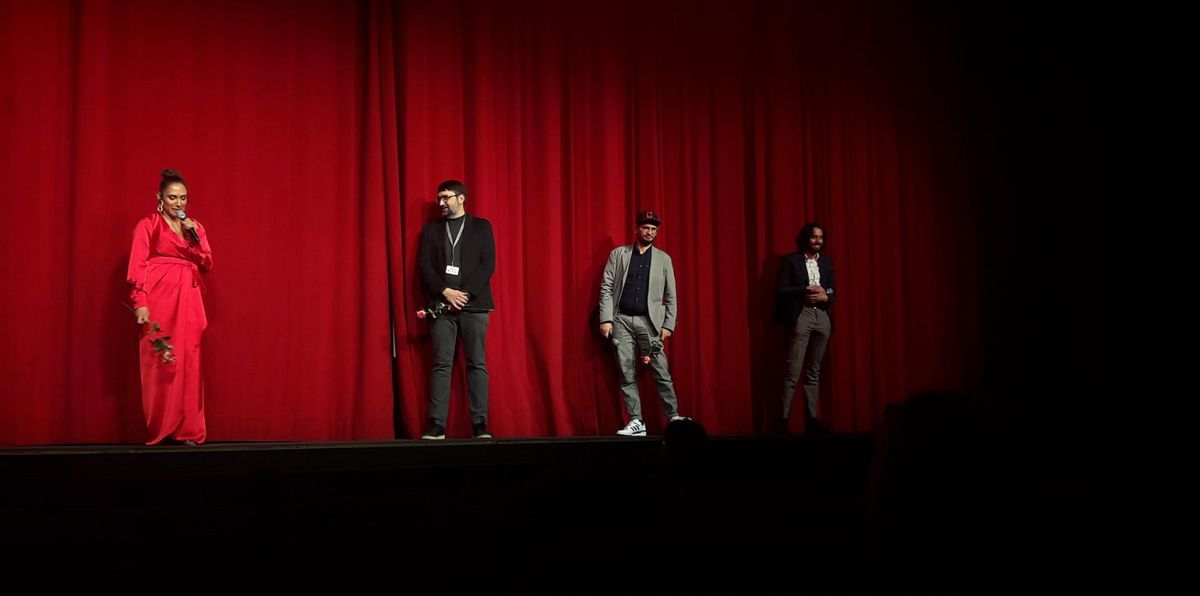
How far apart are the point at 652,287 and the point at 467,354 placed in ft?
4.10

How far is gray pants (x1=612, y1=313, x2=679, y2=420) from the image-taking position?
17.1 feet

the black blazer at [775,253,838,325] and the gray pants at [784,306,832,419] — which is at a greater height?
the black blazer at [775,253,838,325]

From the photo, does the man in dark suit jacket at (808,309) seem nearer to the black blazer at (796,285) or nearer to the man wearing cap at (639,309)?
the black blazer at (796,285)

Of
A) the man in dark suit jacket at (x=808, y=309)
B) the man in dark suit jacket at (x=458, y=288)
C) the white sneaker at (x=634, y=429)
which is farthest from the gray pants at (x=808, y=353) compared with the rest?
the man in dark suit jacket at (x=458, y=288)

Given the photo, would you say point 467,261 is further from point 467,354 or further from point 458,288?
point 467,354

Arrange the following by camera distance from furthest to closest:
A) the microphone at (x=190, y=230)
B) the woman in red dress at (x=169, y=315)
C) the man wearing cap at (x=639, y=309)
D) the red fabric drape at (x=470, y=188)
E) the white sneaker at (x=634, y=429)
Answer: the man wearing cap at (x=639, y=309) < the white sneaker at (x=634, y=429) < the red fabric drape at (x=470, y=188) < the microphone at (x=190, y=230) < the woman in red dress at (x=169, y=315)

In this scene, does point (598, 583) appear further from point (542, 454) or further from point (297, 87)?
point (297, 87)

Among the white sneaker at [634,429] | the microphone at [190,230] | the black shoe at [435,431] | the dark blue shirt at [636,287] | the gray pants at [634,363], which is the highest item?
the microphone at [190,230]

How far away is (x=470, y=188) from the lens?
546 cm

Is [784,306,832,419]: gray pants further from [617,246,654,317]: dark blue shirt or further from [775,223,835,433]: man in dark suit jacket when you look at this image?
[617,246,654,317]: dark blue shirt

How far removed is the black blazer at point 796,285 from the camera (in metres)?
5.64

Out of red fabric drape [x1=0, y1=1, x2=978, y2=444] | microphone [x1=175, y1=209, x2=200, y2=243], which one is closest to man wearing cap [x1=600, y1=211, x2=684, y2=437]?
red fabric drape [x1=0, y1=1, x2=978, y2=444]

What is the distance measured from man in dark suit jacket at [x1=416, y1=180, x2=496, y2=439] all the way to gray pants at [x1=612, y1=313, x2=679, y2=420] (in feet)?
2.91

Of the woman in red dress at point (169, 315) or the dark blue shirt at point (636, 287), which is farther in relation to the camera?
the dark blue shirt at point (636, 287)
